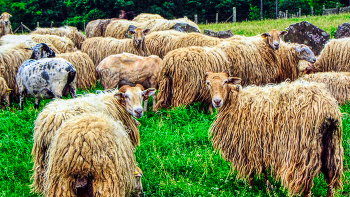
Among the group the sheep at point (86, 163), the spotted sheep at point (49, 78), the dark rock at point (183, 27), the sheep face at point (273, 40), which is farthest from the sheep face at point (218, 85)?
the dark rock at point (183, 27)

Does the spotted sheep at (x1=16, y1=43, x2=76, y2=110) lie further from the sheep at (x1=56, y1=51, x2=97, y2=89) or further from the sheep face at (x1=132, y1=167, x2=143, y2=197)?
the sheep face at (x1=132, y1=167, x2=143, y2=197)

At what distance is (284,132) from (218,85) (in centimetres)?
119

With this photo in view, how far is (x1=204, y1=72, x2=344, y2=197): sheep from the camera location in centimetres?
407

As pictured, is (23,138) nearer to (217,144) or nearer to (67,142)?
(67,142)

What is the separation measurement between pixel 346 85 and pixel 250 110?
441 centimetres

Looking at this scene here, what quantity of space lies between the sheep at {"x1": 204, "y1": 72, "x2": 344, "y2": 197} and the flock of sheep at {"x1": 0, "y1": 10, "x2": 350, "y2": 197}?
0.01m

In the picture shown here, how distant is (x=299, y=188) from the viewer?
13.4 feet

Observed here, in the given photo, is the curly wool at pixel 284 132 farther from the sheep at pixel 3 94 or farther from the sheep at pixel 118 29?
the sheep at pixel 118 29

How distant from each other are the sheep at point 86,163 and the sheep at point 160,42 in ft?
22.1

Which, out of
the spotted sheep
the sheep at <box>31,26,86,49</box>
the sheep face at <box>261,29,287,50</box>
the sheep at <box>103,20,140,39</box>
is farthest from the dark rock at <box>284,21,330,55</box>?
the sheep at <box>31,26,86,49</box>

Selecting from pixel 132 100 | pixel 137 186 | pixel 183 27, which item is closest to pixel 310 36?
pixel 183 27

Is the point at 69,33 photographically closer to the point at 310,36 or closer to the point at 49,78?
the point at 49,78

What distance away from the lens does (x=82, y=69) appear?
9.71m

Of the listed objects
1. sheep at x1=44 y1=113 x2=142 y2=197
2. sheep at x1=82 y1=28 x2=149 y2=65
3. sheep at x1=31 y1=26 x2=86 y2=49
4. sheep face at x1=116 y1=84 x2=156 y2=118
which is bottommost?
sheep at x1=44 y1=113 x2=142 y2=197
